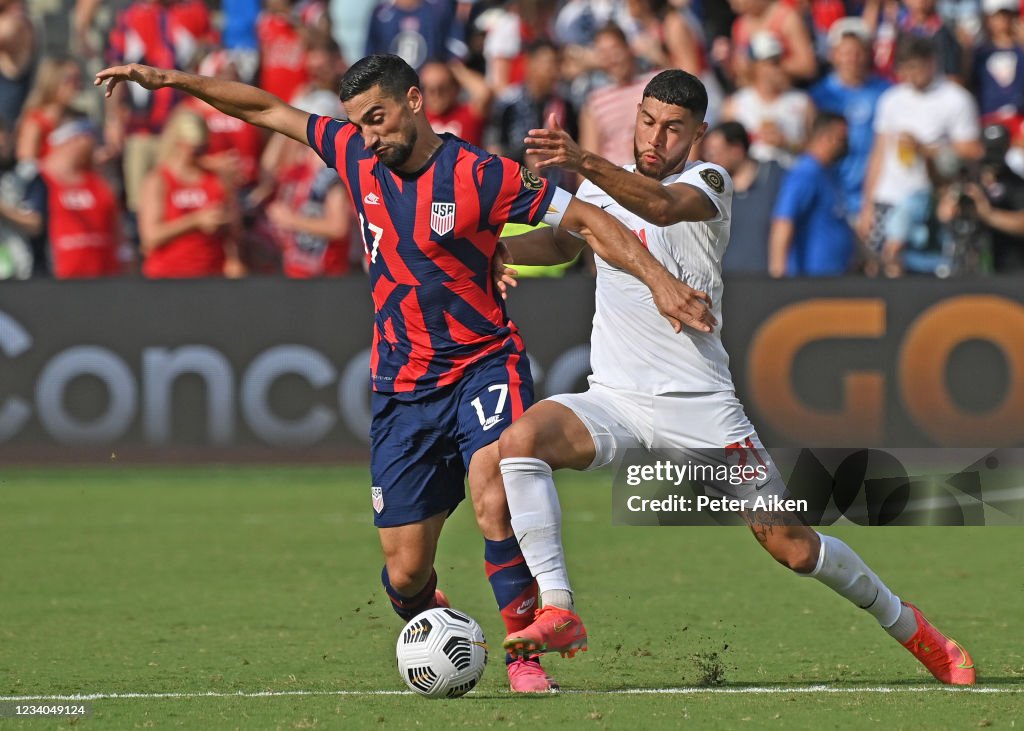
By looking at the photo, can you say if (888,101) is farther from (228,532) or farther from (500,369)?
(500,369)

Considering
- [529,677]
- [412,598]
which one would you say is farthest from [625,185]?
[412,598]

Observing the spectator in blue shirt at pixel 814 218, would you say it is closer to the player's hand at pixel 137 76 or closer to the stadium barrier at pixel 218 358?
the stadium barrier at pixel 218 358

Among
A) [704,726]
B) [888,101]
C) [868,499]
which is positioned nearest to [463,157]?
[704,726]

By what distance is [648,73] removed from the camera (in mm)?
13836

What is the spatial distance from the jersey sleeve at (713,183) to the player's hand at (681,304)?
1.51ft

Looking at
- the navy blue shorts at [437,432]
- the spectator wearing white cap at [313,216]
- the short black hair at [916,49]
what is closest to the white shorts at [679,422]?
the navy blue shorts at [437,432]

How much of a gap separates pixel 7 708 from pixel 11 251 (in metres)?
9.61

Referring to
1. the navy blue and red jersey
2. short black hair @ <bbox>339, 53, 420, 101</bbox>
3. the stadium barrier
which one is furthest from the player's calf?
the stadium barrier

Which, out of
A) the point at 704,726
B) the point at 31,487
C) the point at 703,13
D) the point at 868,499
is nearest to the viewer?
the point at 704,726

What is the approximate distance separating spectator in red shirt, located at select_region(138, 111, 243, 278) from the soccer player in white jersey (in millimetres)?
7665

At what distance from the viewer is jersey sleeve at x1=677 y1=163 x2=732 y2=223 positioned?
21.4 ft

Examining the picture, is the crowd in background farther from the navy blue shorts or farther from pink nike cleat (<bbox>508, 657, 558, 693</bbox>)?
pink nike cleat (<bbox>508, 657, 558, 693</bbox>)

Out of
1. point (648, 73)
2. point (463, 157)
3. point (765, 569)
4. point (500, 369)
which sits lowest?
point (765, 569)

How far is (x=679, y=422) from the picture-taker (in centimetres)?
671
